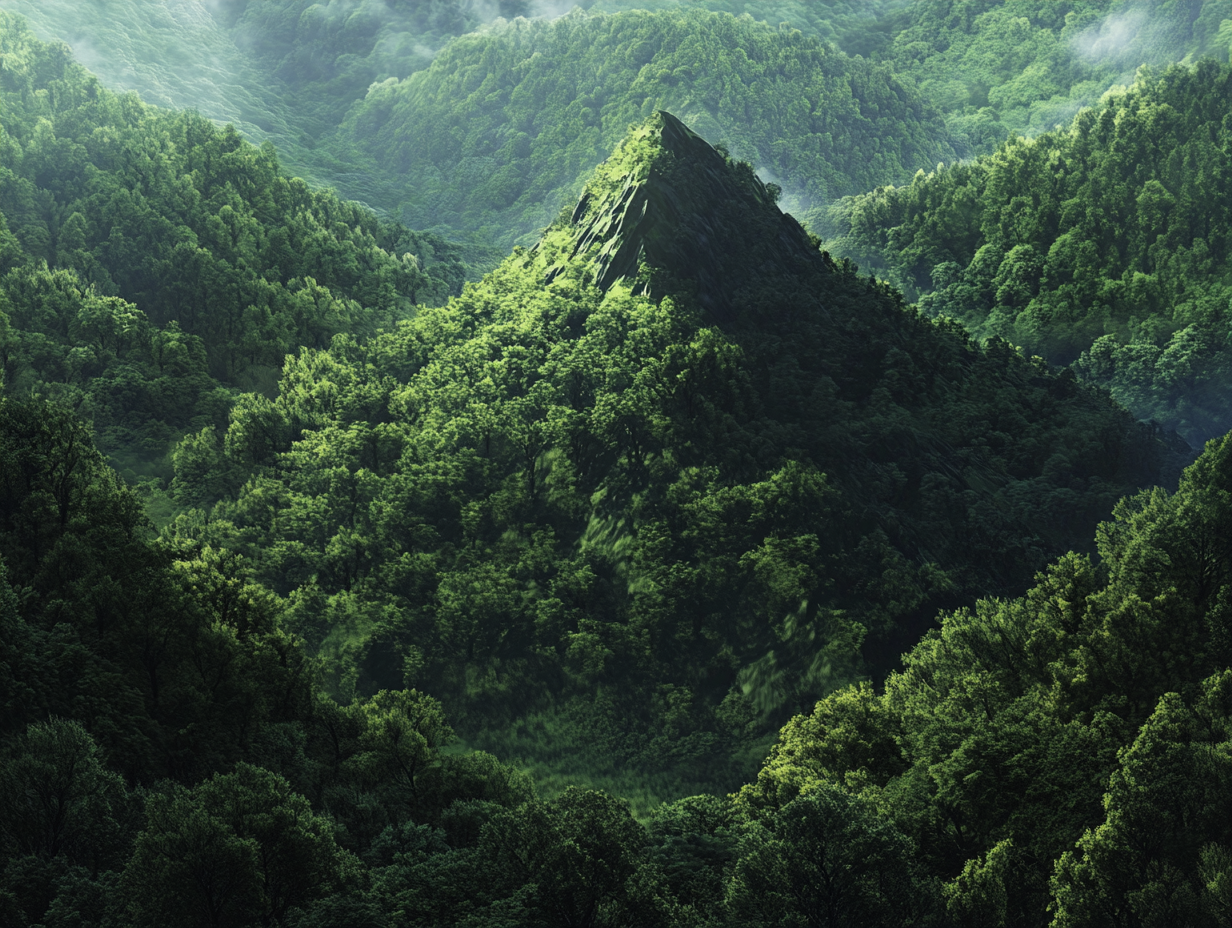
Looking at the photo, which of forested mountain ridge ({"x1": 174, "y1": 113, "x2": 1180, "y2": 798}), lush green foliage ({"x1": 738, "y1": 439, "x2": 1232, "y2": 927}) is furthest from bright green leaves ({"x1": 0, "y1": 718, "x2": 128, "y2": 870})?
forested mountain ridge ({"x1": 174, "y1": 113, "x2": 1180, "y2": 798})

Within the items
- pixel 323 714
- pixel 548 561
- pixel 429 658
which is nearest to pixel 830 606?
pixel 548 561

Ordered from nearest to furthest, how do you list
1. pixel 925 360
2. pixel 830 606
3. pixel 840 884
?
pixel 840 884, pixel 830 606, pixel 925 360

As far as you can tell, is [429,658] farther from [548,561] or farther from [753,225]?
[753,225]

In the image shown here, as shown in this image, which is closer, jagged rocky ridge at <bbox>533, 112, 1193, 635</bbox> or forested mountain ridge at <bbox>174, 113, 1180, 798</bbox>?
forested mountain ridge at <bbox>174, 113, 1180, 798</bbox>

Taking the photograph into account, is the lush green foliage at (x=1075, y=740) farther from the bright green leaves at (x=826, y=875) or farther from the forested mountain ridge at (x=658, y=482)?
the forested mountain ridge at (x=658, y=482)

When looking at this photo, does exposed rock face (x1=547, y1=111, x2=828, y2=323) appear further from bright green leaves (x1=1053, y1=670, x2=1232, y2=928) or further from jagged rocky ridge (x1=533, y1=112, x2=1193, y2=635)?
bright green leaves (x1=1053, y1=670, x2=1232, y2=928)
